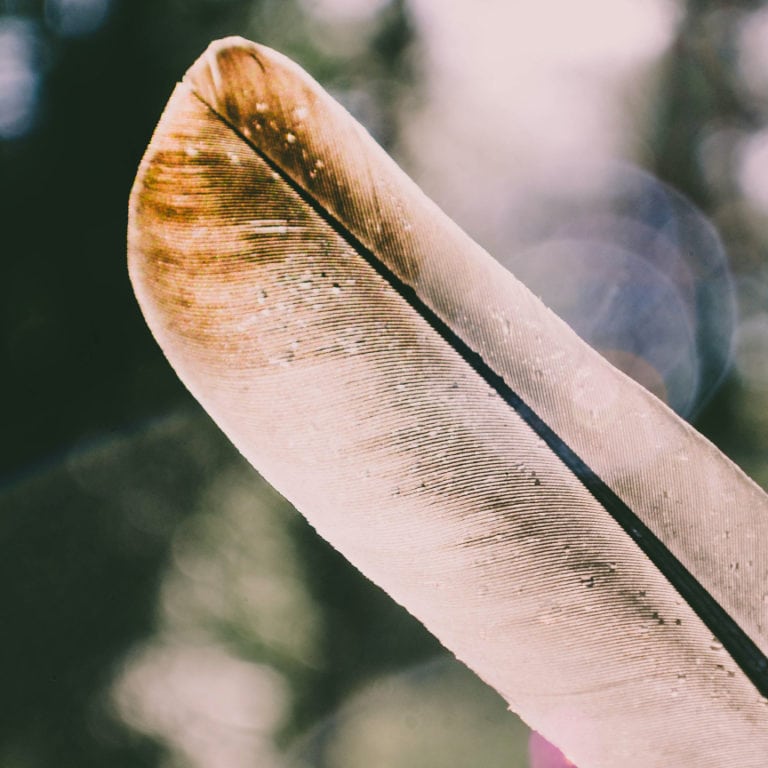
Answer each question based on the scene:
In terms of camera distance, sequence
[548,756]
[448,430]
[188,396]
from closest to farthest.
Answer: [448,430], [548,756], [188,396]

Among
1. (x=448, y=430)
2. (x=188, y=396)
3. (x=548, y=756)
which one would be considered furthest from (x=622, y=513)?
(x=188, y=396)

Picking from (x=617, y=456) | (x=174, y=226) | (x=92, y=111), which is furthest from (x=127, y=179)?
(x=617, y=456)

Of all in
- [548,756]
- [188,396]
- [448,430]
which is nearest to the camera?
[448,430]

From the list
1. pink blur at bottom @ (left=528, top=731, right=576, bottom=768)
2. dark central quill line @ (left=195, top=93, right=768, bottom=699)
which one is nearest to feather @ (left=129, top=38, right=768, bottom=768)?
dark central quill line @ (left=195, top=93, right=768, bottom=699)

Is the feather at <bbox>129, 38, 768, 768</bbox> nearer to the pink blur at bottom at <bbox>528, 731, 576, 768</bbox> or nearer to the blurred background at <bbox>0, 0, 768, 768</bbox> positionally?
the pink blur at bottom at <bbox>528, 731, 576, 768</bbox>

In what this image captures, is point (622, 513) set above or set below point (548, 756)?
above

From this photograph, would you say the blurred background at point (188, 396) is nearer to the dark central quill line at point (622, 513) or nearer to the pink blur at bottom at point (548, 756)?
the pink blur at bottom at point (548, 756)

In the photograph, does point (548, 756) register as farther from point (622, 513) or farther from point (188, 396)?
point (188, 396)
